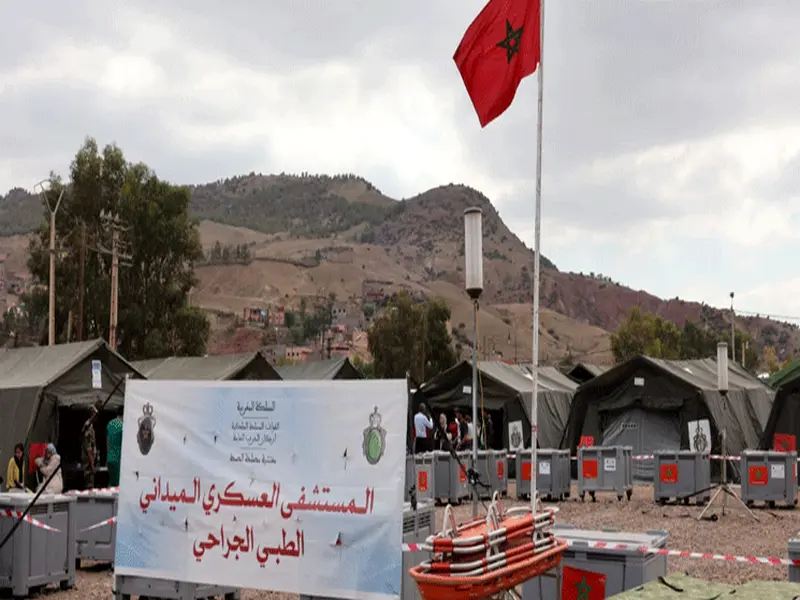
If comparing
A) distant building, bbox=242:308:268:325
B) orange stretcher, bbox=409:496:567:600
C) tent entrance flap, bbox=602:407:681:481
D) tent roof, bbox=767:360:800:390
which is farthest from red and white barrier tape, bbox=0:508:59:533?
distant building, bbox=242:308:268:325

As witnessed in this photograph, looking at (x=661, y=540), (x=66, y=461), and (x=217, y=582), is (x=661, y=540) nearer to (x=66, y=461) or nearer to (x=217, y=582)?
(x=217, y=582)

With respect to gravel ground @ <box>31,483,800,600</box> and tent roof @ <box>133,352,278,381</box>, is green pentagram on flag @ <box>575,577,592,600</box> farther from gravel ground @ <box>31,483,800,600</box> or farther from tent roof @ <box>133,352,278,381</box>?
tent roof @ <box>133,352,278,381</box>

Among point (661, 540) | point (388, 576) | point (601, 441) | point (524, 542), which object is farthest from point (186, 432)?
point (601, 441)

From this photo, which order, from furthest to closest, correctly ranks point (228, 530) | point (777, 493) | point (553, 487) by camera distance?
point (553, 487) < point (777, 493) < point (228, 530)

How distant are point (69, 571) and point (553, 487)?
11.5m

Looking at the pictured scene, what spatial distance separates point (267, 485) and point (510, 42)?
13.4 ft

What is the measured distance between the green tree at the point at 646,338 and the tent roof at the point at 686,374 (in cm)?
5572

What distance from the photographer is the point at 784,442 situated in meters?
21.2

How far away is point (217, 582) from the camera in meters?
7.48

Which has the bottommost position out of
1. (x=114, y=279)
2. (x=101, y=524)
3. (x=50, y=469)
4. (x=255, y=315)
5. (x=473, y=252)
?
(x=101, y=524)

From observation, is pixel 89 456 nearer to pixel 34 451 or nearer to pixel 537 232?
pixel 34 451

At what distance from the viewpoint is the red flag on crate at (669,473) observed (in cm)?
1866

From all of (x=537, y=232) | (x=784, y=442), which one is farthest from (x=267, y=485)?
(x=784, y=442)

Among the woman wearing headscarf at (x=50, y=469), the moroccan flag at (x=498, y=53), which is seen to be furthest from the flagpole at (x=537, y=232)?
the woman wearing headscarf at (x=50, y=469)
